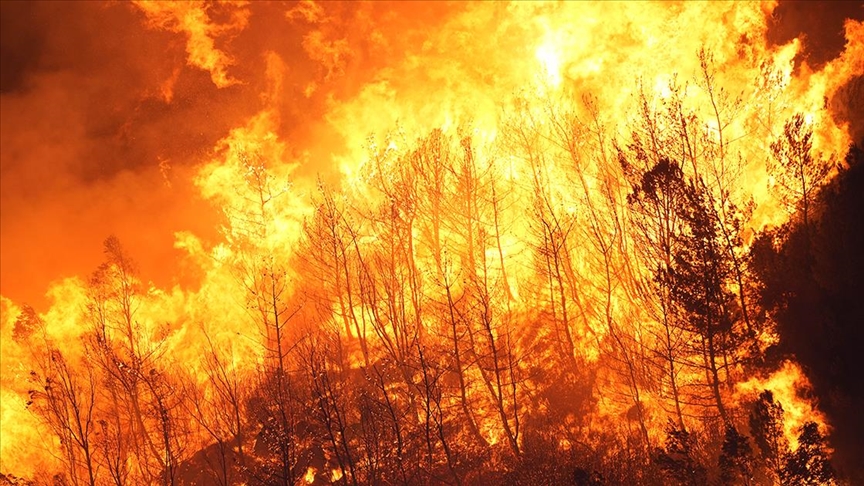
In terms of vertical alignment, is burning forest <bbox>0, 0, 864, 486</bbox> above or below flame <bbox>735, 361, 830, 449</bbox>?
above

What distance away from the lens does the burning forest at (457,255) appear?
695 inches

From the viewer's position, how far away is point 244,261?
34938 millimetres

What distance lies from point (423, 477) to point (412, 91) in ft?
77.4

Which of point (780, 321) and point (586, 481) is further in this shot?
point (780, 321)

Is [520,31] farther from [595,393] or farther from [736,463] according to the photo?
[736,463]

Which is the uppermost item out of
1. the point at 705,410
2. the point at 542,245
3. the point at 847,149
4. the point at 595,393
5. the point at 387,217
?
the point at 387,217

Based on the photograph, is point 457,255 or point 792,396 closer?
point 792,396

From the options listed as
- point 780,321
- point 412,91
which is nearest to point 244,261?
point 412,91

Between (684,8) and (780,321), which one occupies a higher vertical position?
(684,8)

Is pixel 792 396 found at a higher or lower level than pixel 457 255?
lower

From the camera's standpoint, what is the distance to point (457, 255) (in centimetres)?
3175

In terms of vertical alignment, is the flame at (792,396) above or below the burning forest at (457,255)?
below

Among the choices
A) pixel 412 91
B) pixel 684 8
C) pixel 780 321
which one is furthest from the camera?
pixel 412 91

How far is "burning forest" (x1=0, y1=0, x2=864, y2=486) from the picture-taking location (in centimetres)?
1766
